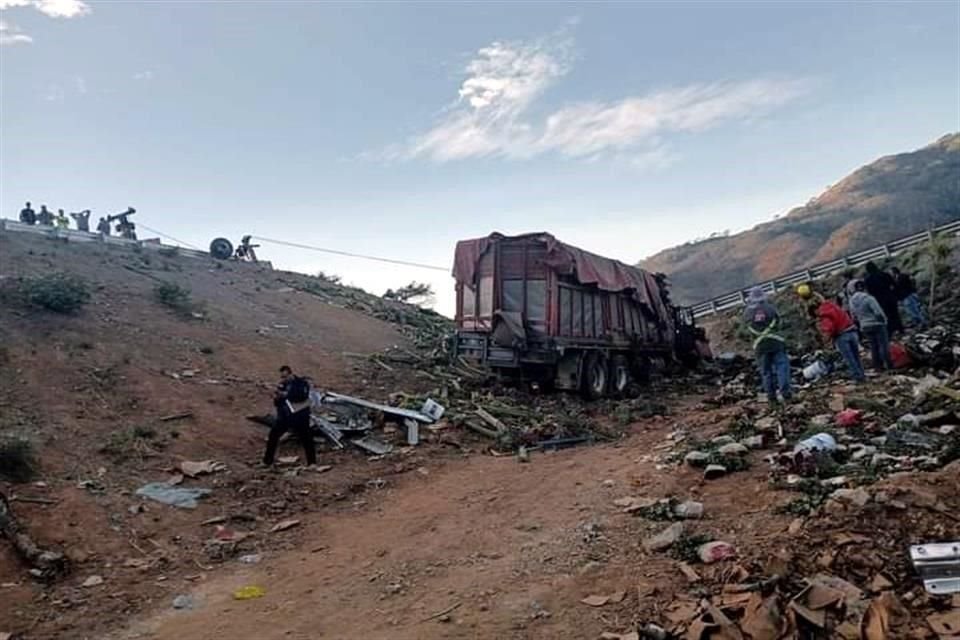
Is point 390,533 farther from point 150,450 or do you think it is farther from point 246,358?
point 246,358

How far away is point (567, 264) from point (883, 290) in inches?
220

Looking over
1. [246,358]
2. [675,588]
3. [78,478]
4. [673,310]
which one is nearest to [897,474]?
[675,588]

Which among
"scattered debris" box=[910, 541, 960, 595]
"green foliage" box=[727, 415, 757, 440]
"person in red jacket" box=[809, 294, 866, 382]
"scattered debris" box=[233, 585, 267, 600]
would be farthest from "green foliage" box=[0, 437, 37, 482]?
"person in red jacket" box=[809, 294, 866, 382]

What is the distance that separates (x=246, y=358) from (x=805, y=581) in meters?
11.5

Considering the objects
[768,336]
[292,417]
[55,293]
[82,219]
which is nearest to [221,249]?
[82,219]

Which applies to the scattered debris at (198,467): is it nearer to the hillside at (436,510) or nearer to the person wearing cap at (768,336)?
the hillside at (436,510)

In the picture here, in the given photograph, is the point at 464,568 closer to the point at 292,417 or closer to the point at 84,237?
the point at 292,417

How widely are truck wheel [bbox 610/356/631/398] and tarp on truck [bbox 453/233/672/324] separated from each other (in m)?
1.47

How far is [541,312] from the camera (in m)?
12.4

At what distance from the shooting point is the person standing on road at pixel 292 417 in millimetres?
8289

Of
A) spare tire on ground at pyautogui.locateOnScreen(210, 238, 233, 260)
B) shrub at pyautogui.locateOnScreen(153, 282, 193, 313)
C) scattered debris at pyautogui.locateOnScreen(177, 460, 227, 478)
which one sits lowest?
scattered debris at pyautogui.locateOnScreen(177, 460, 227, 478)

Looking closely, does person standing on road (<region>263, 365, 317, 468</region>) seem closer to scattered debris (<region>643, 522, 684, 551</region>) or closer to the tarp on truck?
scattered debris (<region>643, 522, 684, 551</region>)

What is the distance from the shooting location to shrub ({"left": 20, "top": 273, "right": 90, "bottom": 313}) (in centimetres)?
1288

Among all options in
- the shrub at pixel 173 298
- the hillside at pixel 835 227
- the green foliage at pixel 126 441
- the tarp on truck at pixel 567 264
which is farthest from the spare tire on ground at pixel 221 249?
the hillside at pixel 835 227
